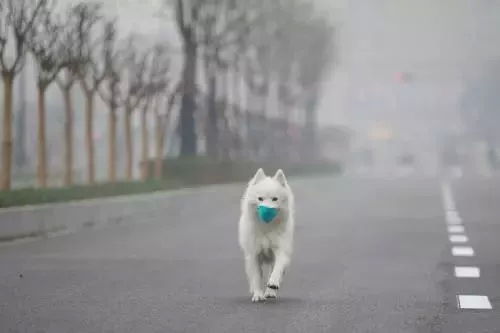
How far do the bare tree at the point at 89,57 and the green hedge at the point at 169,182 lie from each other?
1631 millimetres

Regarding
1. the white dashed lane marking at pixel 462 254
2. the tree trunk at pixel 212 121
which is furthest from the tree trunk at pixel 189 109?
the white dashed lane marking at pixel 462 254

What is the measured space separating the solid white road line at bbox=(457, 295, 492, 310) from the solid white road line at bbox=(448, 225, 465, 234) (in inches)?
470

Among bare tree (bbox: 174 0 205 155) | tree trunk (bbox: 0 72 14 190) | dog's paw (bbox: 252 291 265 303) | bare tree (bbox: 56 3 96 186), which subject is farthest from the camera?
bare tree (bbox: 174 0 205 155)

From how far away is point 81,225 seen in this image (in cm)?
2734

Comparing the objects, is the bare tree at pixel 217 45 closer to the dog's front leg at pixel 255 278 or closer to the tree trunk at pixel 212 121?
the tree trunk at pixel 212 121

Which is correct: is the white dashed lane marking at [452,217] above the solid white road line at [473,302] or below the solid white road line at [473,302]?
below

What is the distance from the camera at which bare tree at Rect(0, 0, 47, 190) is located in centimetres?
2725

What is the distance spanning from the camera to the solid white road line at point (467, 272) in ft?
49.3

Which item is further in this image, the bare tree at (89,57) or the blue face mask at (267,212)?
the bare tree at (89,57)

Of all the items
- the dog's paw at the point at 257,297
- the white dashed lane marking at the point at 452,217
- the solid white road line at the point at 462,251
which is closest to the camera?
the dog's paw at the point at 257,297

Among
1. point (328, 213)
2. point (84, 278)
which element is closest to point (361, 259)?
point (84, 278)

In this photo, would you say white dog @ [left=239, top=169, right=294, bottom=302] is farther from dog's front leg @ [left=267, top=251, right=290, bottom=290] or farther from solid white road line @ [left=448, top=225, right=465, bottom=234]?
solid white road line @ [left=448, top=225, right=465, bottom=234]

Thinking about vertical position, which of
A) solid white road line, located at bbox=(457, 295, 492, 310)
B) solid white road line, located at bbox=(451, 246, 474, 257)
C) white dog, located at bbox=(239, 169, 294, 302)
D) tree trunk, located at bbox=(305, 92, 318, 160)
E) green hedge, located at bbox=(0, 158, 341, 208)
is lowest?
tree trunk, located at bbox=(305, 92, 318, 160)

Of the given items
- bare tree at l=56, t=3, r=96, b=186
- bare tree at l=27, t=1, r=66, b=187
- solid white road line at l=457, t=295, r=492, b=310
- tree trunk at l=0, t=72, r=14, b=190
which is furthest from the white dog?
bare tree at l=56, t=3, r=96, b=186
